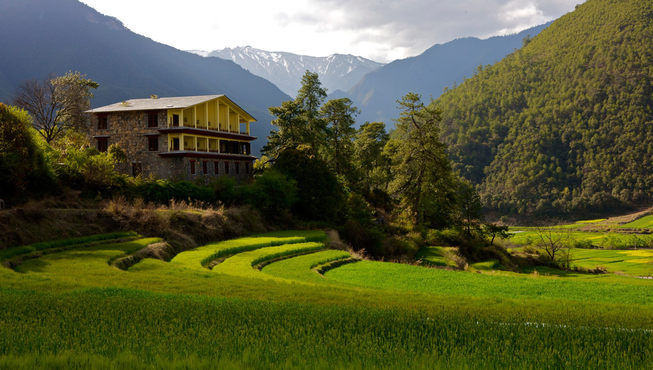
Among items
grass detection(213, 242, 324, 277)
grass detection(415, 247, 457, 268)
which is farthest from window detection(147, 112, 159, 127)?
grass detection(415, 247, 457, 268)

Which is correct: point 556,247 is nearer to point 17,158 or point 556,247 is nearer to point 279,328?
point 279,328

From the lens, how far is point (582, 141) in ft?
574

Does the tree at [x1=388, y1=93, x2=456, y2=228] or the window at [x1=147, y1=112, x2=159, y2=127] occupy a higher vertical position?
the window at [x1=147, y1=112, x2=159, y2=127]

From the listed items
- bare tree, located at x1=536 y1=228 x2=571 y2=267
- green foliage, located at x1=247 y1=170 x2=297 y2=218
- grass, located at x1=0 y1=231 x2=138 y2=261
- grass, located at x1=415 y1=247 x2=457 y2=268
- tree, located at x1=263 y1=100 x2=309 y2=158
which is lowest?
bare tree, located at x1=536 y1=228 x2=571 y2=267

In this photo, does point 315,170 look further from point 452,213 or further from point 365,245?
point 452,213

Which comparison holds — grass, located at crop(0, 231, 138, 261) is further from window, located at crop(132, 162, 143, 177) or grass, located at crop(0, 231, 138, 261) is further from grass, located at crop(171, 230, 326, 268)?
window, located at crop(132, 162, 143, 177)

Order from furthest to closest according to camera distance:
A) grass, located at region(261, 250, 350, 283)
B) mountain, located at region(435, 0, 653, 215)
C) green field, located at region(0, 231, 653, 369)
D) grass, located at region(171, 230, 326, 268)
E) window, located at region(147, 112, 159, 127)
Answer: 1. mountain, located at region(435, 0, 653, 215)
2. window, located at region(147, 112, 159, 127)
3. grass, located at region(171, 230, 326, 268)
4. grass, located at region(261, 250, 350, 283)
5. green field, located at region(0, 231, 653, 369)

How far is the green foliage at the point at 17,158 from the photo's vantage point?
3153 cm

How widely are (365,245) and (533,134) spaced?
543 feet

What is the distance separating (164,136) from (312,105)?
22001 mm

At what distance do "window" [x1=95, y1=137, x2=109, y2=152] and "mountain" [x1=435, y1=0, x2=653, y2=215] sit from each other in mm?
146991

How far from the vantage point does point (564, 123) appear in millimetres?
184625

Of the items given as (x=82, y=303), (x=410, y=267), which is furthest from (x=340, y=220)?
(x=82, y=303)

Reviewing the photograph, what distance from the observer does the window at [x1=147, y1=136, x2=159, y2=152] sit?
51734 mm
